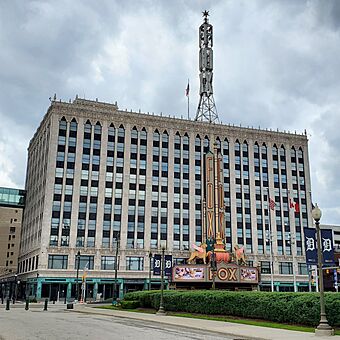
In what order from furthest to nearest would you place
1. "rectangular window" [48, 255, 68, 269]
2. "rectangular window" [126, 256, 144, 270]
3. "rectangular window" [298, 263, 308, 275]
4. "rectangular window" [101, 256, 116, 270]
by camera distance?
"rectangular window" [298, 263, 308, 275] → "rectangular window" [126, 256, 144, 270] → "rectangular window" [101, 256, 116, 270] → "rectangular window" [48, 255, 68, 269]

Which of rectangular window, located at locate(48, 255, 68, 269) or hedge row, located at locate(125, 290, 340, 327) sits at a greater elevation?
rectangular window, located at locate(48, 255, 68, 269)

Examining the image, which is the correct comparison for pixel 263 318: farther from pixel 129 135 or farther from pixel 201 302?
pixel 129 135

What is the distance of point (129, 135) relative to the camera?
91.1 metres

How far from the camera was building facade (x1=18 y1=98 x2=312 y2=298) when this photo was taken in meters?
82.6

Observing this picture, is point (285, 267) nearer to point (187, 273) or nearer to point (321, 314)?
point (187, 273)

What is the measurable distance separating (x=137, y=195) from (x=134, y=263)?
1301 cm

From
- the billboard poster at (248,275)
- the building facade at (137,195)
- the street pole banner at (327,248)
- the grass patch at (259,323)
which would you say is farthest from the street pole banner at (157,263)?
the building facade at (137,195)

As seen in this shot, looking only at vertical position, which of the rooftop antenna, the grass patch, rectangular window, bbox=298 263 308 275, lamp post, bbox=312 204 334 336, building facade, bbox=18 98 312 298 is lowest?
the grass patch

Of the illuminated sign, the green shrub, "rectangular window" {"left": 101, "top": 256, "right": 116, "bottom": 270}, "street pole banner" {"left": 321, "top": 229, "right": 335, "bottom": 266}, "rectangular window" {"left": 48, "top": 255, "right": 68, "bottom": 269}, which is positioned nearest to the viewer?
"street pole banner" {"left": 321, "top": 229, "right": 335, "bottom": 266}

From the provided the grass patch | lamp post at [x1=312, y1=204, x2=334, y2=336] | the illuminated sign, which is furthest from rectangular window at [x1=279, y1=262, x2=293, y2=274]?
lamp post at [x1=312, y1=204, x2=334, y2=336]

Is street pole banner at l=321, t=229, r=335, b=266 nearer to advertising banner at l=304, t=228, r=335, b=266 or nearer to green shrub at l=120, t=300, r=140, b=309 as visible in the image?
advertising banner at l=304, t=228, r=335, b=266

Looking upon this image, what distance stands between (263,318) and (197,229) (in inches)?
2447

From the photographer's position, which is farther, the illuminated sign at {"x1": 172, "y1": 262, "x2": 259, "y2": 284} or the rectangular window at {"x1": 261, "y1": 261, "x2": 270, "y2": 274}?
the rectangular window at {"x1": 261, "y1": 261, "x2": 270, "y2": 274}

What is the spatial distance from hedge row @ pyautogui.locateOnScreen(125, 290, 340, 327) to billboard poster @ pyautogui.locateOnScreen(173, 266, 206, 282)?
17.5 metres
